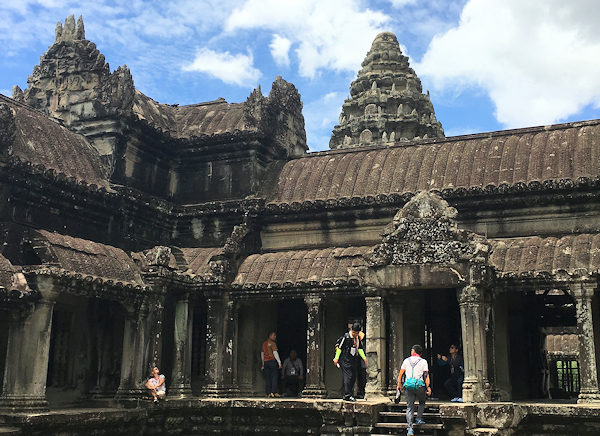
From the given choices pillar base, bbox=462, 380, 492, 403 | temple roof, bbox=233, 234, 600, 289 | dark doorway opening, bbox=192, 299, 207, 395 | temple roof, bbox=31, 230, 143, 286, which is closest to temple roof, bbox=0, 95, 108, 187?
temple roof, bbox=31, 230, 143, 286

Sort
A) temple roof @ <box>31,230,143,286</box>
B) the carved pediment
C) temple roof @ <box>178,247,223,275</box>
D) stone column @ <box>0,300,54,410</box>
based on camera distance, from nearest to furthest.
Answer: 1. the carved pediment
2. stone column @ <box>0,300,54,410</box>
3. temple roof @ <box>31,230,143,286</box>
4. temple roof @ <box>178,247,223,275</box>

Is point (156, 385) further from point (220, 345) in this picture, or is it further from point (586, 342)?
point (586, 342)

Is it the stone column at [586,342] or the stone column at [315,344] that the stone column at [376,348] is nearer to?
the stone column at [315,344]

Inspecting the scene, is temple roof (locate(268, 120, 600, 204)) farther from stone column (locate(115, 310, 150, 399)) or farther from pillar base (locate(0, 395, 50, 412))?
pillar base (locate(0, 395, 50, 412))

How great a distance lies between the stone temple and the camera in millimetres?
15188

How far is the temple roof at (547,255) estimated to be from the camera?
51.4 feet

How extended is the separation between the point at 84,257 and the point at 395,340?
7.61 metres

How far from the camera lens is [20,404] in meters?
15.2

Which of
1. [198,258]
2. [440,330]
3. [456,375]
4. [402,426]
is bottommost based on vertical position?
[402,426]

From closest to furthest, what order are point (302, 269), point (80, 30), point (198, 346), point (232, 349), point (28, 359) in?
point (28, 359) → point (302, 269) → point (232, 349) → point (198, 346) → point (80, 30)

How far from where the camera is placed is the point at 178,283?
62.9 ft

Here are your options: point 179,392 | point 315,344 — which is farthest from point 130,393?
point 315,344

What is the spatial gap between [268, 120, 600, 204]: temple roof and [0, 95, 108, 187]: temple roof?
5.27 m

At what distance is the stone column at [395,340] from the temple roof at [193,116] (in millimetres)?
8384
